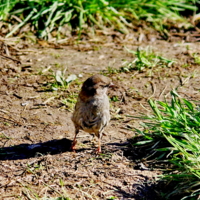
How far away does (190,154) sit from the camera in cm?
504

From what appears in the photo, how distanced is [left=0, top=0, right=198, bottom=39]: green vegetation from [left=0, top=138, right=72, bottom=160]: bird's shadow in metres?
3.80

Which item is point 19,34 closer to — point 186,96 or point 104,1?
point 104,1

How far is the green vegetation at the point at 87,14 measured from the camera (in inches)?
369

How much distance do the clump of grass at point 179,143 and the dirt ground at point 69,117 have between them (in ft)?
0.86

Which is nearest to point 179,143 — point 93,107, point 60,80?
point 93,107

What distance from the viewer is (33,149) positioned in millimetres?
5781

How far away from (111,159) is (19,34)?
15.1ft

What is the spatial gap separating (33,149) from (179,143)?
6.18ft

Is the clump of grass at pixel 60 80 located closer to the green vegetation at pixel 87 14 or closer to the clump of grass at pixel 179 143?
the green vegetation at pixel 87 14

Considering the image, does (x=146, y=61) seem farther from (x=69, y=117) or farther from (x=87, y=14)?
(x=69, y=117)

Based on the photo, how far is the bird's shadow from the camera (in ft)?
18.4

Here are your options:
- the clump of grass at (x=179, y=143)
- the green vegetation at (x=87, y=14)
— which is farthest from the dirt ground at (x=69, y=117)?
the green vegetation at (x=87, y=14)

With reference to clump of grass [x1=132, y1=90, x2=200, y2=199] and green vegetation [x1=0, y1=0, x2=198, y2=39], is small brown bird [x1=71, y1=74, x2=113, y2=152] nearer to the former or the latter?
clump of grass [x1=132, y1=90, x2=200, y2=199]

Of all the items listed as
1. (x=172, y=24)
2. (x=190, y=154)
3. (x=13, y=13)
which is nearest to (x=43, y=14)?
(x=13, y=13)
